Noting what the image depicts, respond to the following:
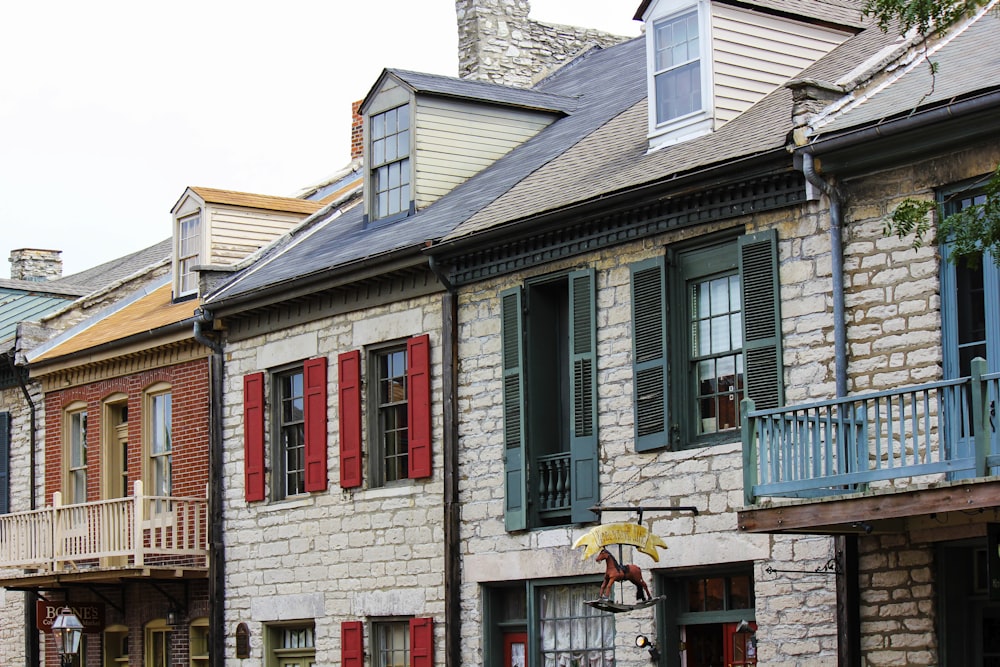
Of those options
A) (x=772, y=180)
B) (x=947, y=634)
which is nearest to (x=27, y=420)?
(x=772, y=180)

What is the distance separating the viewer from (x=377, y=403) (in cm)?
2134

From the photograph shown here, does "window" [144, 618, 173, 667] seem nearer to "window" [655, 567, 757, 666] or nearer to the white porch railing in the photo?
the white porch railing

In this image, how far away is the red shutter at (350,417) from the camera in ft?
69.8

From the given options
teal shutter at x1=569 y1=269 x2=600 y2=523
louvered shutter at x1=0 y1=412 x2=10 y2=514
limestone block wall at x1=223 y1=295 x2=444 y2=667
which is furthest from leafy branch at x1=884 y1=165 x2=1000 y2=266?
louvered shutter at x1=0 y1=412 x2=10 y2=514

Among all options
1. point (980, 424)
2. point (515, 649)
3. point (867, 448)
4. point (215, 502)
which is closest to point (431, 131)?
point (215, 502)

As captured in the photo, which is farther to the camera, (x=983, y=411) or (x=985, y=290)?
(x=985, y=290)

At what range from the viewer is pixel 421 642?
790 inches

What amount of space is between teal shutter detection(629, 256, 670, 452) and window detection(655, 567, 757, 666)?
1357 mm

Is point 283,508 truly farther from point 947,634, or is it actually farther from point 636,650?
point 947,634

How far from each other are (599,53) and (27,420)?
10189mm

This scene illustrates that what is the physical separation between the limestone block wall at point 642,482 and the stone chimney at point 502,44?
319 inches

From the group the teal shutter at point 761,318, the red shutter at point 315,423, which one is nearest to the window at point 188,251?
the red shutter at point 315,423

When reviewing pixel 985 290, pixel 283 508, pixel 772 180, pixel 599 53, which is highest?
pixel 599 53

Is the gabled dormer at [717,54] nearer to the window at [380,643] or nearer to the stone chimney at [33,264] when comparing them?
the window at [380,643]
